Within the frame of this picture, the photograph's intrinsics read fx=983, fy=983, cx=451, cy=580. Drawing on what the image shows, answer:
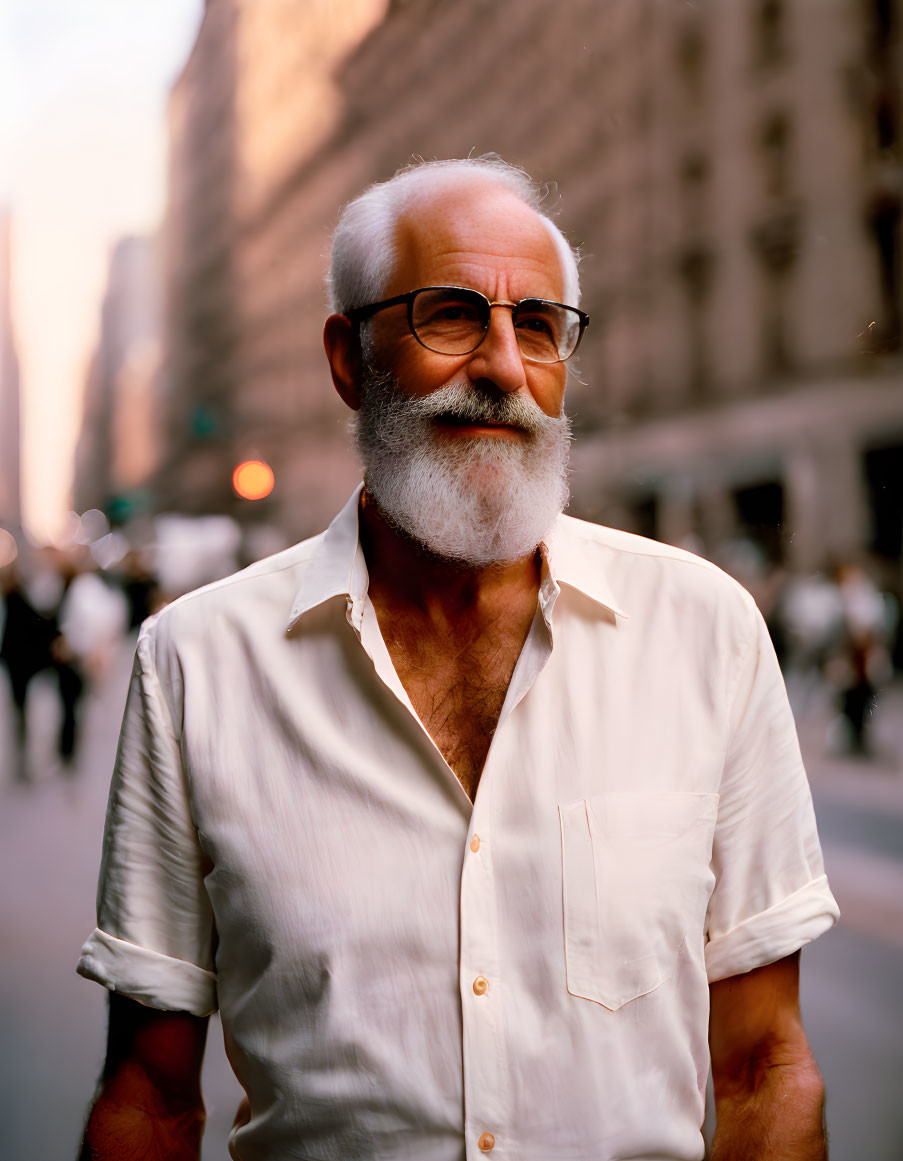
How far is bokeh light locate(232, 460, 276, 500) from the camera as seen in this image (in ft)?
10.6

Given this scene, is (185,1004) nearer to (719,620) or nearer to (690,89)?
(719,620)

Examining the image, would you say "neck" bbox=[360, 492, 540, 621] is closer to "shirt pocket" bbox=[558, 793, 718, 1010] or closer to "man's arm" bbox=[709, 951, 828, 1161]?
"shirt pocket" bbox=[558, 793, 718, 1010]

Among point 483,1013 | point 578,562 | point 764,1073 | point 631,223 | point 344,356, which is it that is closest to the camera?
point 483,1013

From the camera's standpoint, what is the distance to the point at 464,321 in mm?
1351

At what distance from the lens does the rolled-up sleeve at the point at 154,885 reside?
50.5 inches

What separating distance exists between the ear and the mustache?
19 cm

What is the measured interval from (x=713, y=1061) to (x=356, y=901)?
22.3 inches

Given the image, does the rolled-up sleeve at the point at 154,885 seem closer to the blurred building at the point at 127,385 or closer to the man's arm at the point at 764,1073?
the man's arm at the point at 764,1073

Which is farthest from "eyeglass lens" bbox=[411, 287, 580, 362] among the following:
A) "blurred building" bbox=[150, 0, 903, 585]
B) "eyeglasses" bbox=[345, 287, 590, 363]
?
"blurred building" bbox=[150, 0, 903, 585]

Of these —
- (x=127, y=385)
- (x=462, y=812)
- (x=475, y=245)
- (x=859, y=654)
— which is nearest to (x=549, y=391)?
(x=475, y=245)

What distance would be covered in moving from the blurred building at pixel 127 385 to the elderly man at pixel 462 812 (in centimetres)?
303

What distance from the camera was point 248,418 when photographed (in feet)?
12.8

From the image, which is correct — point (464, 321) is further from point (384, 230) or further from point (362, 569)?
point (362, 569)

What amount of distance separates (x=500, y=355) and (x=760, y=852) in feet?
2.43
